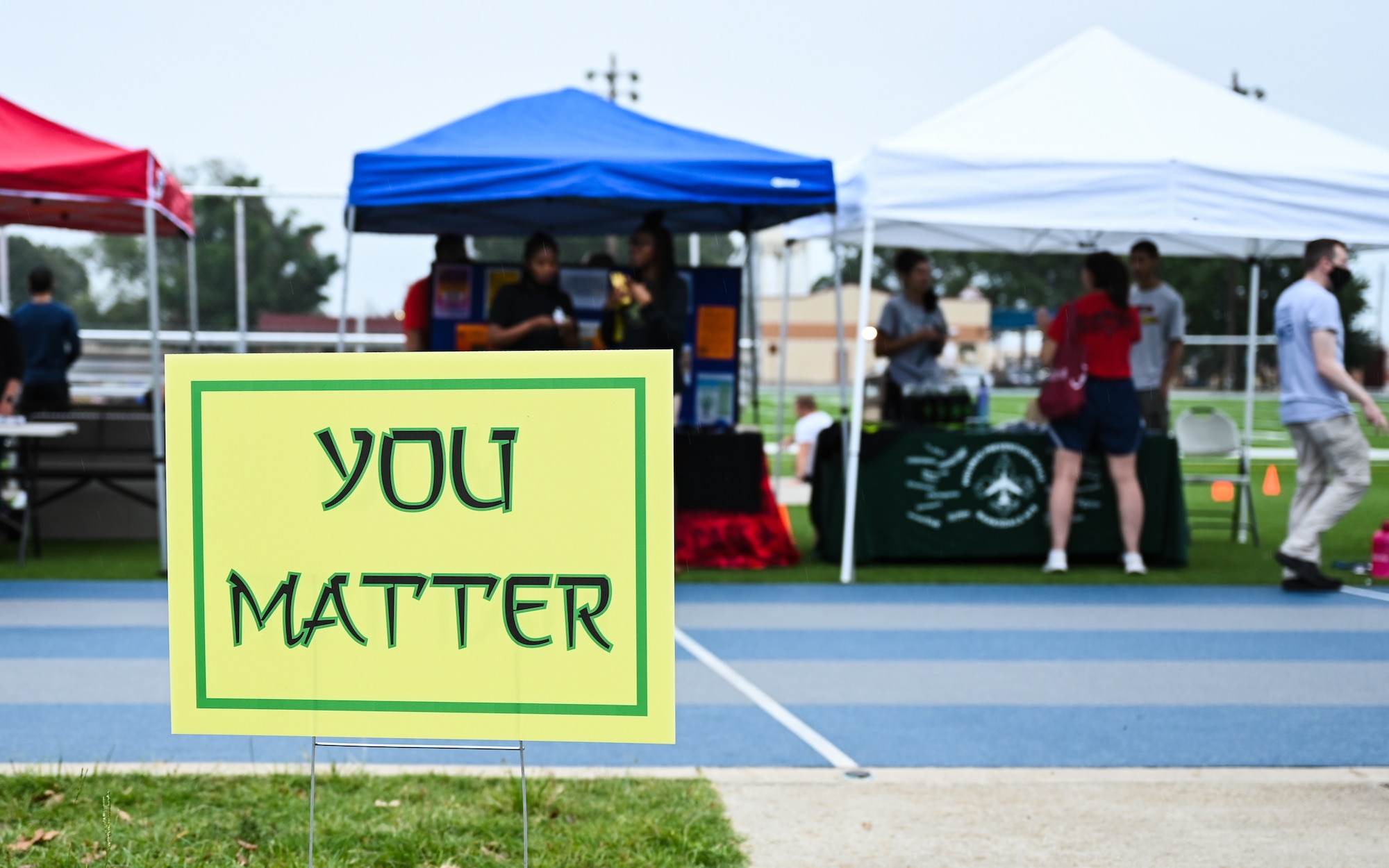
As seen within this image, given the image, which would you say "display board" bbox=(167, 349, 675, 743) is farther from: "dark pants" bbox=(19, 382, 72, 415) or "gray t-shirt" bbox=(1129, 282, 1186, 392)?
"dark pants" bbox=(19, 382, 72, 415)

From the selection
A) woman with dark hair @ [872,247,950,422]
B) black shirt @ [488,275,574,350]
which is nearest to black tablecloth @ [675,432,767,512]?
black shirt @ [488,275,574,350]

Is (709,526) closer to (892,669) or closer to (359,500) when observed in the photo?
(892,669)

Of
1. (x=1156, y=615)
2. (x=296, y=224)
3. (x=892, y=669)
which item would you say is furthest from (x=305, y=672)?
(x=296, y=224)

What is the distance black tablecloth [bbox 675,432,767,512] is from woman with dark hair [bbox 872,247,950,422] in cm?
123

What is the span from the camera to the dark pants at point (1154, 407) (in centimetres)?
1002

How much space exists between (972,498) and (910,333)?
4.36ft

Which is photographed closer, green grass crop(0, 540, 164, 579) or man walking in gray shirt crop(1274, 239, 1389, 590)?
man walking in gray shirt crop(1274, 239, 1389, 590)

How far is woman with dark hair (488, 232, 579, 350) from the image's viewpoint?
8562 millimetres

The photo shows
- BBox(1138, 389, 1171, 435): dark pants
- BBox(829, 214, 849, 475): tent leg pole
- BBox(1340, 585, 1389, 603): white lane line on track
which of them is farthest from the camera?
BBox(1138, 389, 1171, 435): dark pants

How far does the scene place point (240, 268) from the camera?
13.1 metres

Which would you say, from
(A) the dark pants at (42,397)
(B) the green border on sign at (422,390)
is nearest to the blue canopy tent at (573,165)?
(A) the dark pants at (42,397)

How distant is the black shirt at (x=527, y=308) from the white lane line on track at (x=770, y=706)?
2569 mm

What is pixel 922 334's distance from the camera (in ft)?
31.6

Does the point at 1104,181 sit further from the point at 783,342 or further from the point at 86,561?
the point at 86,561
